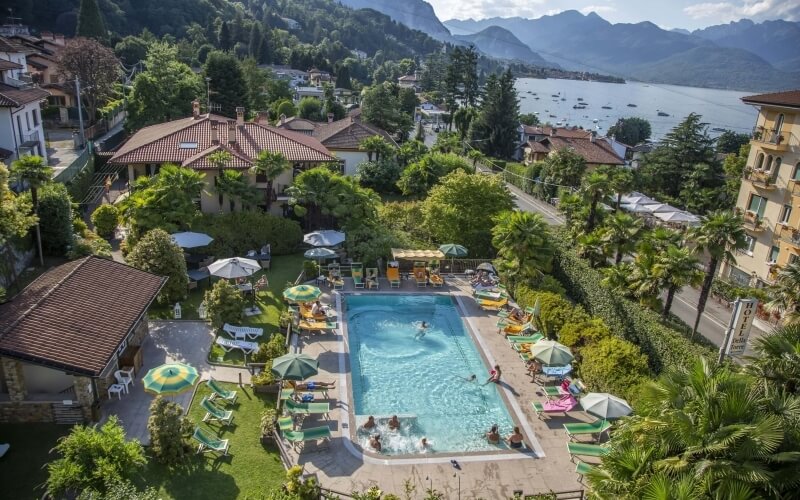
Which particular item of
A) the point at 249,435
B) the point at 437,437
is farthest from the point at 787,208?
the point at 249,435

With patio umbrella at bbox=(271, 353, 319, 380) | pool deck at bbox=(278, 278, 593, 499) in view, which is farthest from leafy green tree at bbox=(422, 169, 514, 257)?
patio umbrella at bbox=(271, 353, 319, 380)

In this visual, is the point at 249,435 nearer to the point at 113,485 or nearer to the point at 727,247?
the point at 113,485

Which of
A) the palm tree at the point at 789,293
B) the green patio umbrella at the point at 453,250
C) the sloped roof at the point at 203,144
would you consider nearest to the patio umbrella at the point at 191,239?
the sloped roof at the point at 203,144

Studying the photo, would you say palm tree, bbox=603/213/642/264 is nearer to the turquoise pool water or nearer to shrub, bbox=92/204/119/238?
the turquoise pool water

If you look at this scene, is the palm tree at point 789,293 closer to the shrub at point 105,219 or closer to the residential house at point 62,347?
the residential house at point 62,347

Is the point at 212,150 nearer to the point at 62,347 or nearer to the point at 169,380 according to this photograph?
the point at 62,347

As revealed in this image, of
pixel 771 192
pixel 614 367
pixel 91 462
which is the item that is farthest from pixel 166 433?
pixel 771 192

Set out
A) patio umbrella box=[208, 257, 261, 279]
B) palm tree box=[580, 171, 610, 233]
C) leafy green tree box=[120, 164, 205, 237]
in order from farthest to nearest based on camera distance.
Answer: palm tree box=[580, 171, 610, 233] → leafy green tree box=[120, 164, 205, 237] → patio umbrella box=[208, 257, 261, 279]
